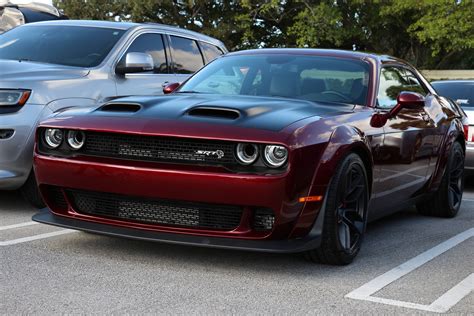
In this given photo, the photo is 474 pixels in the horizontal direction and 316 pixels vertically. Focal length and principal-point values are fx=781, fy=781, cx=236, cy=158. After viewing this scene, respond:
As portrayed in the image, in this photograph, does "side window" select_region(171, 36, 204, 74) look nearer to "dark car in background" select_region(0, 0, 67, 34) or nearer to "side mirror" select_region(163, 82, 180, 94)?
"side mirror" select_region(163, 82, 180, 94)

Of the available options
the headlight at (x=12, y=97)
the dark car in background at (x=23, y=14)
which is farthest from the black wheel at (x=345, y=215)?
the dark car in background at (x=23, y=14)

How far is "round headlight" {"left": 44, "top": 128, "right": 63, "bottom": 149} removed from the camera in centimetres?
493

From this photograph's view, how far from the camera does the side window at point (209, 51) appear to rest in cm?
903

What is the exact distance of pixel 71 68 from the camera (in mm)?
6941

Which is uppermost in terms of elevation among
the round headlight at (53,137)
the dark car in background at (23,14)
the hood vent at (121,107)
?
the hood vent at (121,107)

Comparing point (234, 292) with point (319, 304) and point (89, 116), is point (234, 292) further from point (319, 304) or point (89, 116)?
point (89, 116)

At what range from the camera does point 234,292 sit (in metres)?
4.17

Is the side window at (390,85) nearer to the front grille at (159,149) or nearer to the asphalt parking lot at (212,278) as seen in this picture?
the asphalt parking lot at (212,278)

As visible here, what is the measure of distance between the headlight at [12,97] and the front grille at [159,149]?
1.75 m

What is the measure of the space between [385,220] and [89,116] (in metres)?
3.20

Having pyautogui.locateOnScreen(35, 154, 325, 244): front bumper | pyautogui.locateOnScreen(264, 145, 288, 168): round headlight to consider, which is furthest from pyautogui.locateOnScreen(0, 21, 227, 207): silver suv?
pyautogui.locateOnScreen(264, 145, 288, 168): round headlight

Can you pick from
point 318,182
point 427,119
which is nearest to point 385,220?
point 427,119

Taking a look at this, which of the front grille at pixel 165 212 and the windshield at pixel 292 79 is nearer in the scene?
the front grille at pixel 165 212

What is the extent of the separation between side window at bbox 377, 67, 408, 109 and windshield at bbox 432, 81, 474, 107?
3510 millimetres
